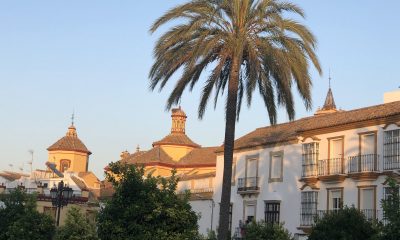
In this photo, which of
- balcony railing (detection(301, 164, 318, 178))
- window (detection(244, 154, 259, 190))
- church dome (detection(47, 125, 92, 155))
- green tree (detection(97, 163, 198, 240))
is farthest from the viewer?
church dome (detection(47, 125, 92, 155))

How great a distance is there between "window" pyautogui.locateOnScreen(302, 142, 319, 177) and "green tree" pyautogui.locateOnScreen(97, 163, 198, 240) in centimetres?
1522

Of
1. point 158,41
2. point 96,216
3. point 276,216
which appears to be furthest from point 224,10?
point 276,216

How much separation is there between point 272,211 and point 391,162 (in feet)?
29.8

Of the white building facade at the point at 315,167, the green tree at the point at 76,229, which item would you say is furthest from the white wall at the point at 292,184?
the green tree at the point at 76,229

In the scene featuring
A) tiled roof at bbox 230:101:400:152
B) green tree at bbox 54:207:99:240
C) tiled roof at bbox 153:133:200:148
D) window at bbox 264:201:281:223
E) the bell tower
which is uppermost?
the bell tower

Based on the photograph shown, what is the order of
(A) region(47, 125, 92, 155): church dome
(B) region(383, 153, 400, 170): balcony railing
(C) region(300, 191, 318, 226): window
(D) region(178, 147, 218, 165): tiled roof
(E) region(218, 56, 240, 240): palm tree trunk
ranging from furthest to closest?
(A) region(47, 125, 92, 155): church dome → (D) region(178, 147, 218, 165): tiled roof → (C) region(300, 191, 318, 226): window → (B) region(383, 153, 400, 170): balcony railing → (E) region(218, 56, 240, 240): palm tree trunk

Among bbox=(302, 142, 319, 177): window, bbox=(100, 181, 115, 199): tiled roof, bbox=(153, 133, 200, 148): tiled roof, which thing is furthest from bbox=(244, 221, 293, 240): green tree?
bbox=(153, 133, 200, 148): tiled roof

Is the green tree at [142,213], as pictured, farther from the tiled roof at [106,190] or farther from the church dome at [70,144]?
the church dome at [70,144]

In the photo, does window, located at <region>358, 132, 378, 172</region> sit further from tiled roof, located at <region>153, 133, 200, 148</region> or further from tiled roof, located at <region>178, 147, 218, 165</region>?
tiled roof, located at <region>153, 133, 200, 148</region>

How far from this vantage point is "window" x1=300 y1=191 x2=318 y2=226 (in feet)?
111

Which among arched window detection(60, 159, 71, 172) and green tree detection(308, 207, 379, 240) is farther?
arched window detection(60, 159, 71, 172)

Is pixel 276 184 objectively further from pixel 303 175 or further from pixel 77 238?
pixel 77 238

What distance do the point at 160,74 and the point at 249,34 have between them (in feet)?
10.9

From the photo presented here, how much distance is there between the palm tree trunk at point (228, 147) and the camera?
20438 mm
